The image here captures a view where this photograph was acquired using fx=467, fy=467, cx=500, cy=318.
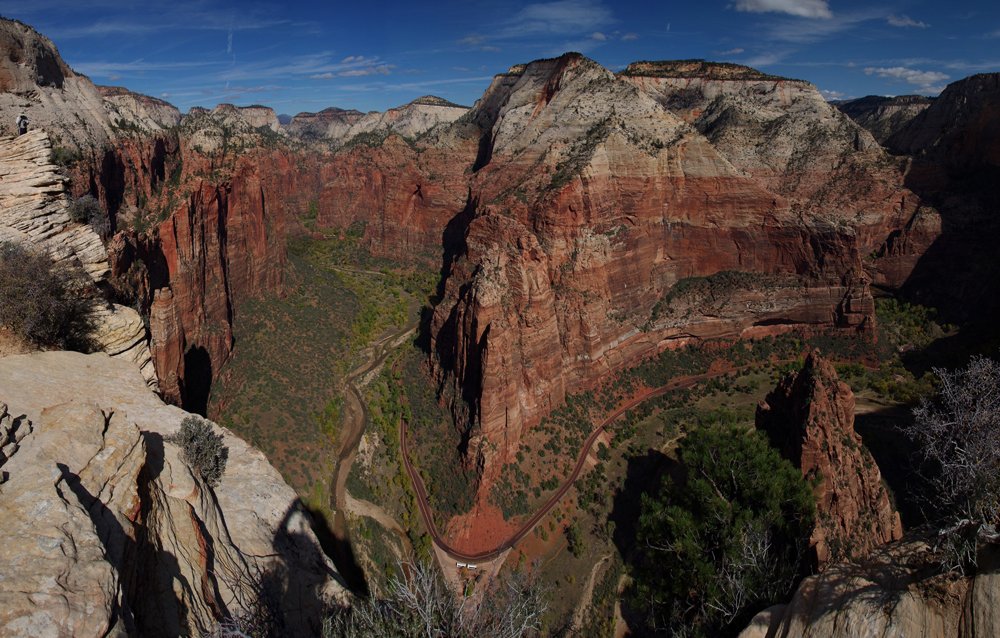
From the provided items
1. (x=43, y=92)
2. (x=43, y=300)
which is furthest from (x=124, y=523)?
(x=43, y=92)

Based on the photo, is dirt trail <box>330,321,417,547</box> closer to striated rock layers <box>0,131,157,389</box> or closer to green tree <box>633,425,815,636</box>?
green tree <box>633,425,815,636</box>

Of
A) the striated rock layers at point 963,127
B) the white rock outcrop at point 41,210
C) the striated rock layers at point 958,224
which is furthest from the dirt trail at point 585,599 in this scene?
the striated rock layers at point 963,127

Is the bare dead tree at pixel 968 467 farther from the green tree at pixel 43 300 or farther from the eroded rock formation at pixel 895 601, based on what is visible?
the green tree at pixel 43 300

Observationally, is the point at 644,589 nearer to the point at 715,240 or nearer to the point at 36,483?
the point at 36,483

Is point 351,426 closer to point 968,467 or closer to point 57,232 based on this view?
point 57,232

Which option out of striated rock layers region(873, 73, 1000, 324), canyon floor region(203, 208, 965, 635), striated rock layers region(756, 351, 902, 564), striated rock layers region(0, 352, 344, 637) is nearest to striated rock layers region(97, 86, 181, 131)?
canyon floor region(203, 208, 965, 635)

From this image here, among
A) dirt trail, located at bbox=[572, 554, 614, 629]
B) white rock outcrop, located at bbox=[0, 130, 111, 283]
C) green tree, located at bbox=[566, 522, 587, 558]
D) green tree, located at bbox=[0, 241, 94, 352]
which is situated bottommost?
dirt trail, located at bbox=[572, 554, 614, 629]
